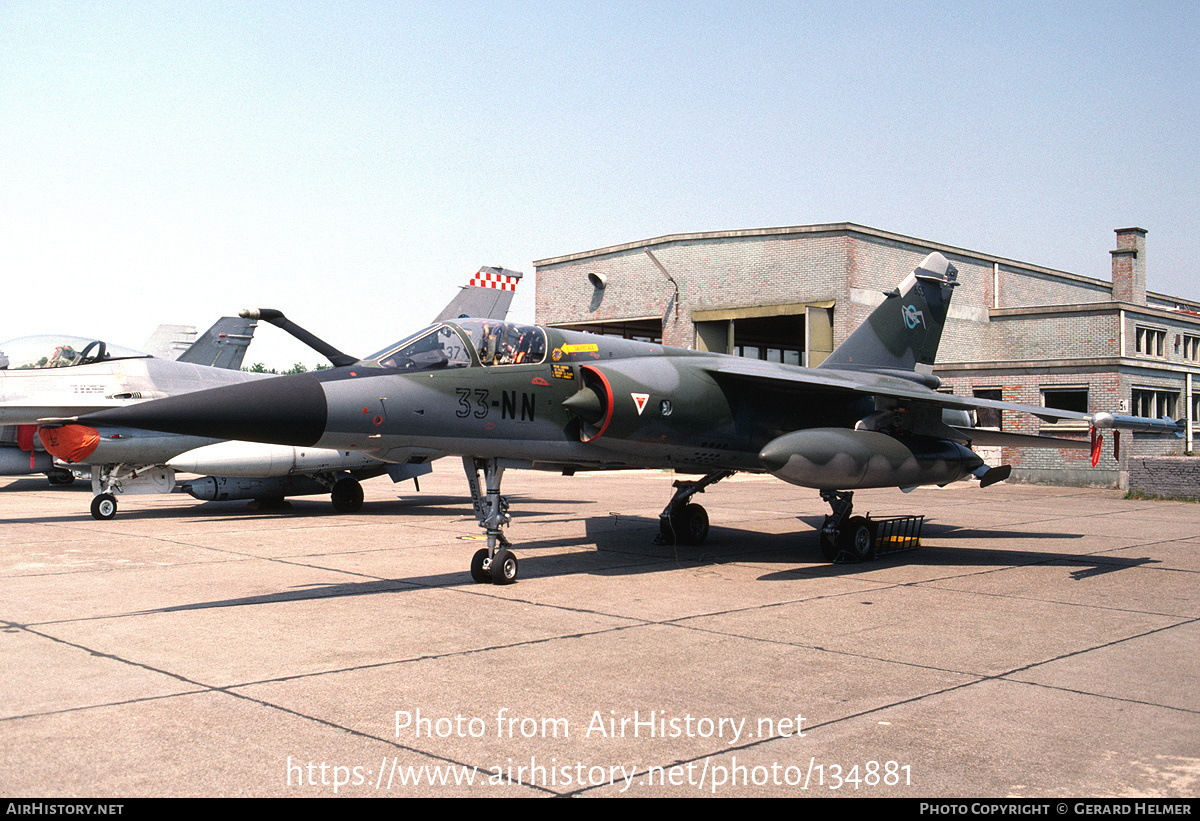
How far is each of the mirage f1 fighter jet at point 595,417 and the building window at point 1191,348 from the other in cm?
2412

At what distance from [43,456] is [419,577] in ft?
55.8

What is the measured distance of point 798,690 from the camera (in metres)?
5.50

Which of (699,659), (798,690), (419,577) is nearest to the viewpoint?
(798,690)

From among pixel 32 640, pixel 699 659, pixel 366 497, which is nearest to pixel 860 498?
pixel 366 497

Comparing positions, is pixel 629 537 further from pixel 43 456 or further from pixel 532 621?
pixel 43 456

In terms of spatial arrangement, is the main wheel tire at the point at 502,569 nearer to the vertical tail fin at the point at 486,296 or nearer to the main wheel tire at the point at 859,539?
the main wheel tire at the point at 859,539

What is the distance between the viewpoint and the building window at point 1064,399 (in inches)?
1027

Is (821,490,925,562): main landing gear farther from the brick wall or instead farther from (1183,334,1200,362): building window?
(1183,334,1200,362): building window

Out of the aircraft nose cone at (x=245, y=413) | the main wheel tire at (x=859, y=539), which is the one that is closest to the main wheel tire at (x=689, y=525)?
the main wheel tire at (x=859, y=539)

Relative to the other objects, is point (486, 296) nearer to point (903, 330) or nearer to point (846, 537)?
point (903, 330)

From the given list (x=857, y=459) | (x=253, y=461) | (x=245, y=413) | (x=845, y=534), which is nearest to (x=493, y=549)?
(x=245, y=413)

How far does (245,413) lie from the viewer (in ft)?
24.3

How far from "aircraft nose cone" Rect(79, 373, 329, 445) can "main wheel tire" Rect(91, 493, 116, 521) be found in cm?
887

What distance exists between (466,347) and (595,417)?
4.89ft
